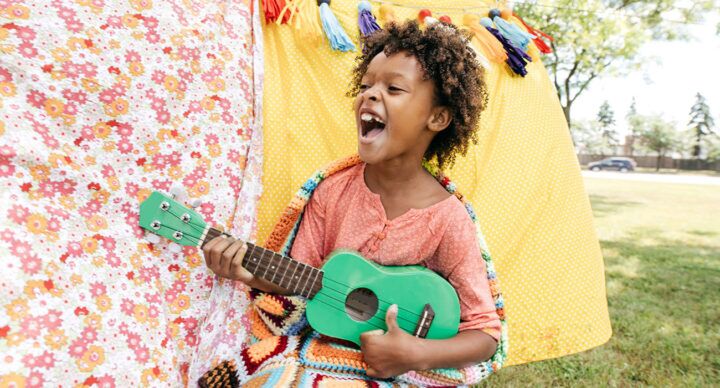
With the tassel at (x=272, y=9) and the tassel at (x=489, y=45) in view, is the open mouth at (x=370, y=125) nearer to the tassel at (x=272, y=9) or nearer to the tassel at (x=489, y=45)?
the tassel at (x=272, y=9)

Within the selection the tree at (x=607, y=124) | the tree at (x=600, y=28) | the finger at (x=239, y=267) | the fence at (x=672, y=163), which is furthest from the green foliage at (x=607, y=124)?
the finger at (x=239, y=267)

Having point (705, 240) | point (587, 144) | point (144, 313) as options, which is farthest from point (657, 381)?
point (587, 144)

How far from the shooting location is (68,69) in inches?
59.3

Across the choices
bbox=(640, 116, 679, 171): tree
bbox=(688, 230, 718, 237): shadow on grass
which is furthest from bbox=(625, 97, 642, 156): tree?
bbox=(688, 230, 718, 237): shadow on grass

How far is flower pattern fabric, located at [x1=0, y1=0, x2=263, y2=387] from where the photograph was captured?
1323 mm

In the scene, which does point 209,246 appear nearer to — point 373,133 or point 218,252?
point 218,252

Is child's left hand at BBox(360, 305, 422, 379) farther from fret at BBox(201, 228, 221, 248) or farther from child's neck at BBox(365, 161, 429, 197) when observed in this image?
fret at BBox(201, 228, 221, 248)

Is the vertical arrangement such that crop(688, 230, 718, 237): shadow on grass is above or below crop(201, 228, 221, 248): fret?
below

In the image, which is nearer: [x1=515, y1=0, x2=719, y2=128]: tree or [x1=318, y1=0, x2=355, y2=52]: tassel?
[x1=318, y1=0, x2=355, y2=52]: tassel

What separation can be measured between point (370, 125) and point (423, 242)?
446 millimetres

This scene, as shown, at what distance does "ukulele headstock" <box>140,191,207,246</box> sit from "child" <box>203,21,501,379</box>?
0.20 feet

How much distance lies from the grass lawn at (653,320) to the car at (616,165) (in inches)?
1203

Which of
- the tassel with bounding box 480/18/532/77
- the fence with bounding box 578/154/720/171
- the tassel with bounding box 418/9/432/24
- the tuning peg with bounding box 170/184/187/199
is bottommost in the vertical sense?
the fence with bounding box 578/154/720/171

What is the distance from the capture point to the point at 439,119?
1.79 metres
